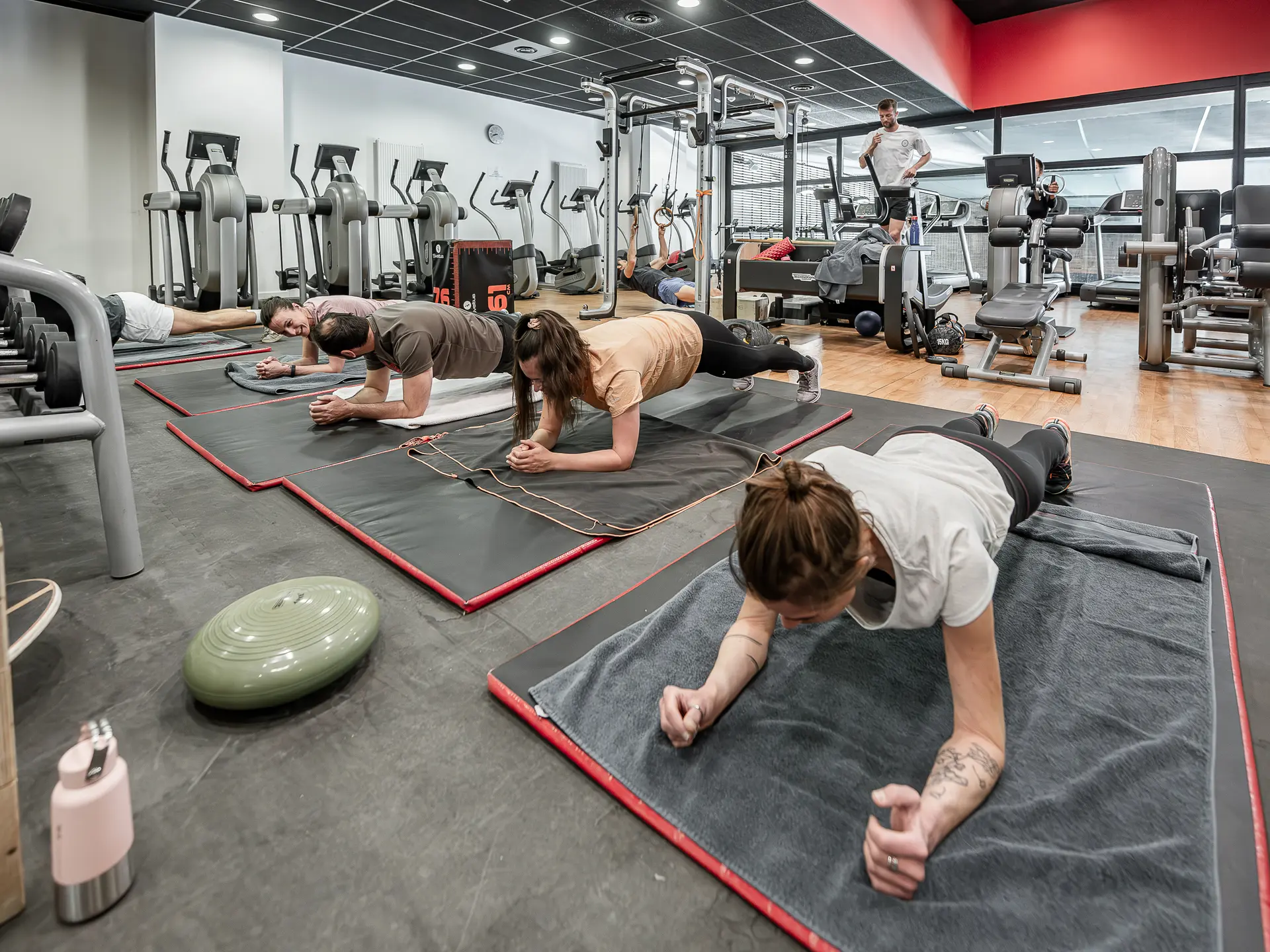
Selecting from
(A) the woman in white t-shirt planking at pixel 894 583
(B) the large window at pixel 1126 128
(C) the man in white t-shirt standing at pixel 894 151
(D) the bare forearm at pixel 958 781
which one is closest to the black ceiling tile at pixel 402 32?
(C) the man in white t-shirt standing at pixel 894 151

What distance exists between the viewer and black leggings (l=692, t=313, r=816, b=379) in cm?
295

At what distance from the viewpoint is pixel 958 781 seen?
1.06m

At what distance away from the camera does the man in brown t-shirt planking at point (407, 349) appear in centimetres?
292

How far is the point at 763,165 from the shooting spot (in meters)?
11.6

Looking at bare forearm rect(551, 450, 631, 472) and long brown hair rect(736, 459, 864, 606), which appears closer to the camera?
long brown hair rect(736, 459, 864, 606)

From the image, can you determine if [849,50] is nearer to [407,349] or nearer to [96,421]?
[407,349]

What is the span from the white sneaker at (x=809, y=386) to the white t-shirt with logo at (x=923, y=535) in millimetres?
2274

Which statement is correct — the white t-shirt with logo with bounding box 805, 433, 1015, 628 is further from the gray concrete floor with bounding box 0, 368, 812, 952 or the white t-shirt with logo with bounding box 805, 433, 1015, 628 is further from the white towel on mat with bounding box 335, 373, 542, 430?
the white towel on mat with bounding box 335, 373, 542, 430

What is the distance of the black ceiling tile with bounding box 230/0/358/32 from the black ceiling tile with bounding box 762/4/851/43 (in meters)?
3.63

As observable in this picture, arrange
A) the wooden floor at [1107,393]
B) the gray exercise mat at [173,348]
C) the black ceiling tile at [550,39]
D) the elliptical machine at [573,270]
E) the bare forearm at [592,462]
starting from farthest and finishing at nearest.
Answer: the elliptical machine at [573,270] < the black ceiling tile at [550,39] < the gray exercise mat at [173,348] < the wooden floor at [1107,393] < the bare forearm at [592,462]

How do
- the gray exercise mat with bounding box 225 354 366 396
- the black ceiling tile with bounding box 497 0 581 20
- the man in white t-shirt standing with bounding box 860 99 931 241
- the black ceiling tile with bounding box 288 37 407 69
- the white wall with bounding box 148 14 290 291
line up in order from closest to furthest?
the gray exercise mat with bounding box 225 354 366 396 < the black ceiling tile with bounding box 497 0 581 20 < the man in white t-shirt standing with bounding box 860 99 931 241 < the white wall with bounding box 148 14 290 291 < the black ceiling tile with bounding box 288 37 407 69

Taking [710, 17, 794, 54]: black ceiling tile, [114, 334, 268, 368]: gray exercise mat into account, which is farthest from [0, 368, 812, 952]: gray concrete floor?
[710, 17, 794, 54]: black ceiling tile

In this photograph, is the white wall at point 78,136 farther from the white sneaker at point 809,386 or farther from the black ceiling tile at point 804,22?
the white sneaker at point 809,386

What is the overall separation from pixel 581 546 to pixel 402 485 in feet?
2.67
